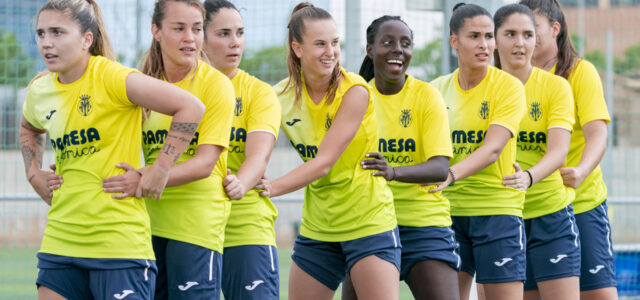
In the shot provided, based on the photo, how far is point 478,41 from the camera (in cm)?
500

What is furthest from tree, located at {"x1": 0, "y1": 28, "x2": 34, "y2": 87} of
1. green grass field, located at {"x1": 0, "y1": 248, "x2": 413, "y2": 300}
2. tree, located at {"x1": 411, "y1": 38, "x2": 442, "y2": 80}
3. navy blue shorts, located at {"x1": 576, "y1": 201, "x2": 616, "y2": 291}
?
navy blue shorts, located at {"x1": 576, "y1": 201, "x2": 616, "y2": 291}

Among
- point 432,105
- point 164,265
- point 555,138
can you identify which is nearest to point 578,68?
point 555,138

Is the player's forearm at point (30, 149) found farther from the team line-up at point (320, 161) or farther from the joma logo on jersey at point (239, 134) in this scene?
the joma logo on jersey at point (239, 134)

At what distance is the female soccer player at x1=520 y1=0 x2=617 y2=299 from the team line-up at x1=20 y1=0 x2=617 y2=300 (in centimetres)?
1

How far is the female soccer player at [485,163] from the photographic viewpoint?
4922mm

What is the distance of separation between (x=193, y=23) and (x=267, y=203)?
1.02m

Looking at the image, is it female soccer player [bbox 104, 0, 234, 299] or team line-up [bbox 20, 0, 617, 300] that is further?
female soccer player [bbox 104, 0, 234, 299]

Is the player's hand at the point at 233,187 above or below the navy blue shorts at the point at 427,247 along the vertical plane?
above

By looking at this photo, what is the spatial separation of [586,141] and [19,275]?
690 centimetres

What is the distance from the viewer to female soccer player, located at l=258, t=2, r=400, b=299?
4.32 metres

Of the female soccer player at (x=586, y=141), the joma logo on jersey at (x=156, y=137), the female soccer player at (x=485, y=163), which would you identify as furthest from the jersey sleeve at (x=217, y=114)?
the female soccer player at (x=586, y=141)

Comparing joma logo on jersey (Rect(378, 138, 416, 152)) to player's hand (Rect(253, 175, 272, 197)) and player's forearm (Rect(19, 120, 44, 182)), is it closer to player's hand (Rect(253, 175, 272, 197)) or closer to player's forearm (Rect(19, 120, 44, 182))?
player's hand (Rect(253, 175, 272, 197))

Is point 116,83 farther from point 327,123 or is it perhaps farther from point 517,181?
point 517,181

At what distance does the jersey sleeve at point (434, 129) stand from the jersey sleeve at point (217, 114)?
1135 mm
